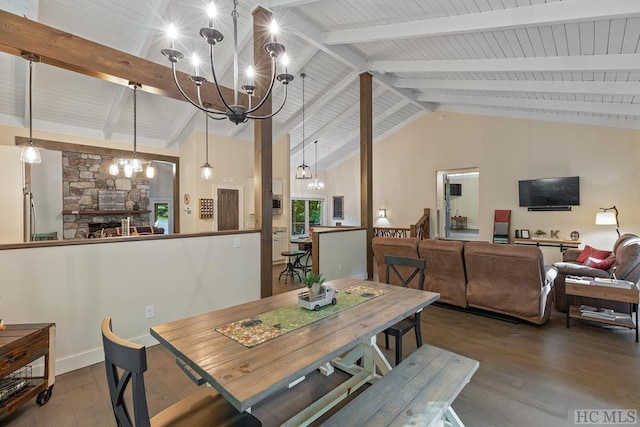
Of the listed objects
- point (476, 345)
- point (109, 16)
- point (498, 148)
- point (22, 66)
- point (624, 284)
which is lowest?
point (476, 345)

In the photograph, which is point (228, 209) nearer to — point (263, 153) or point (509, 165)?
point (263, 153)

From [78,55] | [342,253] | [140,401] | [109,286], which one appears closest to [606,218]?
[342,253]

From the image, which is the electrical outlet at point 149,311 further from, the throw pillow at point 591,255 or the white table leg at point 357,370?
the throw pillow at point 591,255

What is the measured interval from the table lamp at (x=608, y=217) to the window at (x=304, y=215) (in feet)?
24.3

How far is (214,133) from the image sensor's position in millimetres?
6922

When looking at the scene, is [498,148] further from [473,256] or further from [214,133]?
[214,133]

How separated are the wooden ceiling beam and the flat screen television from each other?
7257 mm

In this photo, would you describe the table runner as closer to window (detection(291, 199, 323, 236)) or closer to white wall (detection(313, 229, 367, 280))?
white wall (detection(313, 229, 367, 280))

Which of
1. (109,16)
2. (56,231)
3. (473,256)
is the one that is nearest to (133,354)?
(473,256)

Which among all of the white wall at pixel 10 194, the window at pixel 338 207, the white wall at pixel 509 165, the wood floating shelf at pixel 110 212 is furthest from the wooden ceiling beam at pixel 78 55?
the window at pixel 338 207

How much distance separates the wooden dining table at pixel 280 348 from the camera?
1.21 meters

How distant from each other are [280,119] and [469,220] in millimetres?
7637

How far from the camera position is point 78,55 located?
2598 millimetres

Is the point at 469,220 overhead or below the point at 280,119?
below
